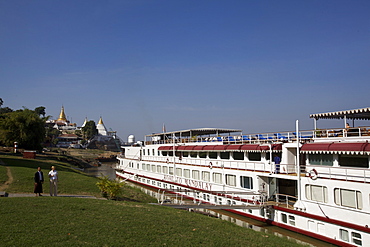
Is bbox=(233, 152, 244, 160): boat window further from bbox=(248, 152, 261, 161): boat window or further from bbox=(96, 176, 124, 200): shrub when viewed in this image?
bbox=(96, 176, 124, 200): shrub

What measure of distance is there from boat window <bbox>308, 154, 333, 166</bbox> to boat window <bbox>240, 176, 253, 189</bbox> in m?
5.12

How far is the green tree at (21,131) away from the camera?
2072 inches

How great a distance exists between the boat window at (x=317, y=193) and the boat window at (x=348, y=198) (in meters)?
0.66

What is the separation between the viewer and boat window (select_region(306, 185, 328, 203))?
1694cm

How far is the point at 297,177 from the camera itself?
60.3 ft

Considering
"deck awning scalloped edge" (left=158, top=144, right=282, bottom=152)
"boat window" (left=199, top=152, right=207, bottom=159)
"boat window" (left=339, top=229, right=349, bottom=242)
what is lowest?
"boat window" (left=339, top=229, right=349, bottom=242)

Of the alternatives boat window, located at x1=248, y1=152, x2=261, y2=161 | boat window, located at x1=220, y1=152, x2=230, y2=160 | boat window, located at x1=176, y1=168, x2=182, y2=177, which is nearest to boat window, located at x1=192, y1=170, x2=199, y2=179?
boat window, located at x1=176, y1=168, x2=182, y2=177

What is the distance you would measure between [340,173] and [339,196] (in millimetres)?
1403

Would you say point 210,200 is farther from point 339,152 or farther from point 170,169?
point 339,152

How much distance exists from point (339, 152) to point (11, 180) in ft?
76.5

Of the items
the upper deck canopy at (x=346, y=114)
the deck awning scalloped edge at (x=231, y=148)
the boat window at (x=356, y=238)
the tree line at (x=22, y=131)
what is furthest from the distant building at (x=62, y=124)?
the boat window at (x=356, y=238)

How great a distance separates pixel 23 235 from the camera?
9.66m

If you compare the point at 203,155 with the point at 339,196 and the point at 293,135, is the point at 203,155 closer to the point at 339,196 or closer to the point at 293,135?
the point at 293,135

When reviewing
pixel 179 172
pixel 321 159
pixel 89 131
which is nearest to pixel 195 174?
pixel 179 172
